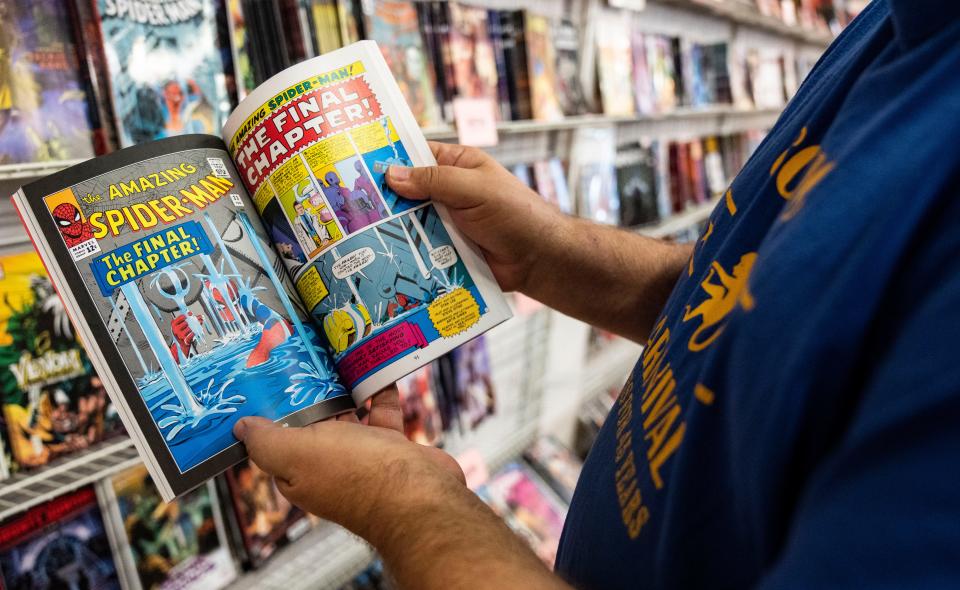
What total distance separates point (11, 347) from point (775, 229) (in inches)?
43.2

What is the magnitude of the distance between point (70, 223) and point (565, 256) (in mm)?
706

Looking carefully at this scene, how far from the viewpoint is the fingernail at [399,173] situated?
89 cm

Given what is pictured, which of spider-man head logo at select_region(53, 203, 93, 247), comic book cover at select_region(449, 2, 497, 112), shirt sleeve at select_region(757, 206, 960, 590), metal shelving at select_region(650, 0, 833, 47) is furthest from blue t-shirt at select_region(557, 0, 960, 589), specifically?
metal shelving at select_region(650, 0, 833, 47)

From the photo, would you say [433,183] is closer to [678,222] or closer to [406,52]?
[406,52]

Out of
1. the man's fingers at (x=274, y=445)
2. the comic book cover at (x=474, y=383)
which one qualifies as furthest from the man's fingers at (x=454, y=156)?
the comic book cover at (x=474, y=383)

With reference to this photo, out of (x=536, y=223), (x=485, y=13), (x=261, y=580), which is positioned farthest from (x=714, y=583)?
(x=485, y=13)

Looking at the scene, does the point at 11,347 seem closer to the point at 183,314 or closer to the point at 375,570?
the point at 183,314

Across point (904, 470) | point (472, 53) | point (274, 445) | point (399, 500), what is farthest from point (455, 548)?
point (472, 53)

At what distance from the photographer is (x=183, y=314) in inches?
31.2

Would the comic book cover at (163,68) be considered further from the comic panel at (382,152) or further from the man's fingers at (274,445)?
the man's fingers at (274,445)

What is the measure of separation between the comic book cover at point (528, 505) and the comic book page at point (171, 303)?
1329 mm

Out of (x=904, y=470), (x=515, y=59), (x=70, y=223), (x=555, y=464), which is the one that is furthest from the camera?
(x=555, y=464)

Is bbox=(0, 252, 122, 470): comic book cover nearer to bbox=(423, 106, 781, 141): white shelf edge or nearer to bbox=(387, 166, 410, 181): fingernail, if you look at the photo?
bbox=(387, 166, 410, 181): fingernail

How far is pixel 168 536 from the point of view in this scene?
1.26m
